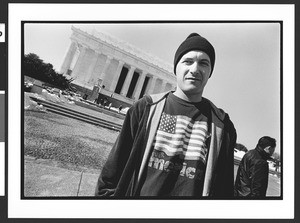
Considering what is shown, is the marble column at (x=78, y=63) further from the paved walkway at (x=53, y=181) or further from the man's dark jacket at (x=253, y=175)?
the man's dark jacket at (x=253, y=175)

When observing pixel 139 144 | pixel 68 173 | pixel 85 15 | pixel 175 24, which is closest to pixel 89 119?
pixel 68 173

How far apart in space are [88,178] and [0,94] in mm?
1522

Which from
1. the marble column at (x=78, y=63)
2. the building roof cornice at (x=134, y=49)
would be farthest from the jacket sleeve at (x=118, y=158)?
the marble column at (x=78, y=63)

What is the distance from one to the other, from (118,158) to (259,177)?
5.13 feet

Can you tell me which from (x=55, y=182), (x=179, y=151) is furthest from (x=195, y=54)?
(x=55, y=182)

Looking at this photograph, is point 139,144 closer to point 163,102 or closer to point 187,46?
point 163,102

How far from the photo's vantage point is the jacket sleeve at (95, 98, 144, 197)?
6.67 ft

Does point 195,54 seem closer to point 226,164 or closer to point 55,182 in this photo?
point 226,164

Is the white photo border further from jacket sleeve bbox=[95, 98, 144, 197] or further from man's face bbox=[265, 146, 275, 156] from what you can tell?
jacket sleeve bbox=[95, 98, 144, 197]

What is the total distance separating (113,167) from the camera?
2.03 meters

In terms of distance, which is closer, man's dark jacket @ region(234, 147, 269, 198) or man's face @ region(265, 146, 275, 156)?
man's dark jacket @ region(234, 147, 269, 198)

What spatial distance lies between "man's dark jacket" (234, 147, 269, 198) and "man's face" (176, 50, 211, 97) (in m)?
0.99

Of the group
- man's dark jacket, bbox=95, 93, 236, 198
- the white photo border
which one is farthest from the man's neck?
the white photo border

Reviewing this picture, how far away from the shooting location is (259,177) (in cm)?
262
